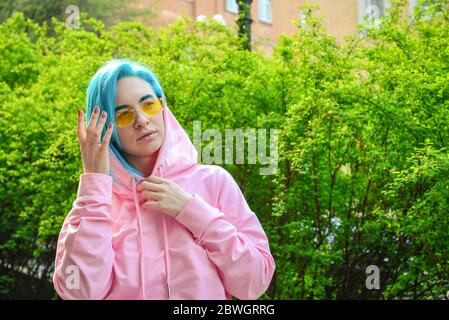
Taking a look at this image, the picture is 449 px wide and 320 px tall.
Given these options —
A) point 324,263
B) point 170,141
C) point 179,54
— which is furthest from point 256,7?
point 170,141

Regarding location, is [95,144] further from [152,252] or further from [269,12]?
[269,12]

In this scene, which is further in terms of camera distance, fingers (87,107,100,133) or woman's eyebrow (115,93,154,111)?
woman's eyebrow (115,93,154,111)

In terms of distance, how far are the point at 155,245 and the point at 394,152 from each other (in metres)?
3.36

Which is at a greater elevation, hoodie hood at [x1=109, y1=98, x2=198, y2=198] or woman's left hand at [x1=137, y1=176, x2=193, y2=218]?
hoodie hood at [x1=109, y1=98, x2=198, y2=198]

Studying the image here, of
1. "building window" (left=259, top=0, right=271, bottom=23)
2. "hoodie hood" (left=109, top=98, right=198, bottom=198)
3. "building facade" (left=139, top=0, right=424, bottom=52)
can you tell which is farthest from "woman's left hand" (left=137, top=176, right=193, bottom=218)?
"building window" (left=259, top=0, right=271, bottom=23)

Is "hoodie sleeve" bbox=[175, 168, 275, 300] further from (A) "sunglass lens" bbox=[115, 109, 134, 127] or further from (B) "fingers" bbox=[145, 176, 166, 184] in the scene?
(A) "sunglass lens" bbox=[115, 109, 134, 127]

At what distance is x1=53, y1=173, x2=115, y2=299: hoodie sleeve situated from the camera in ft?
→ 6.01

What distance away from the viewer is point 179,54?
273 inches

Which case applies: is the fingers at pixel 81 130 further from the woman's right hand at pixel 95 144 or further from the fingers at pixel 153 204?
the fingers at pixel 153 204

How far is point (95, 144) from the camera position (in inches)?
73.9

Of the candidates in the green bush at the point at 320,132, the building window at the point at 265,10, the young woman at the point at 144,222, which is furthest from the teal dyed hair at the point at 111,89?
the building window at the point at 265,10

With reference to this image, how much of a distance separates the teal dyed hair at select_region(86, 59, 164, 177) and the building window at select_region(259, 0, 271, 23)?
69.9 feet

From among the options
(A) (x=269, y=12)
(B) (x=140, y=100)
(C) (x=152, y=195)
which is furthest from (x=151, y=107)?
(A) (x=269, y=12)
